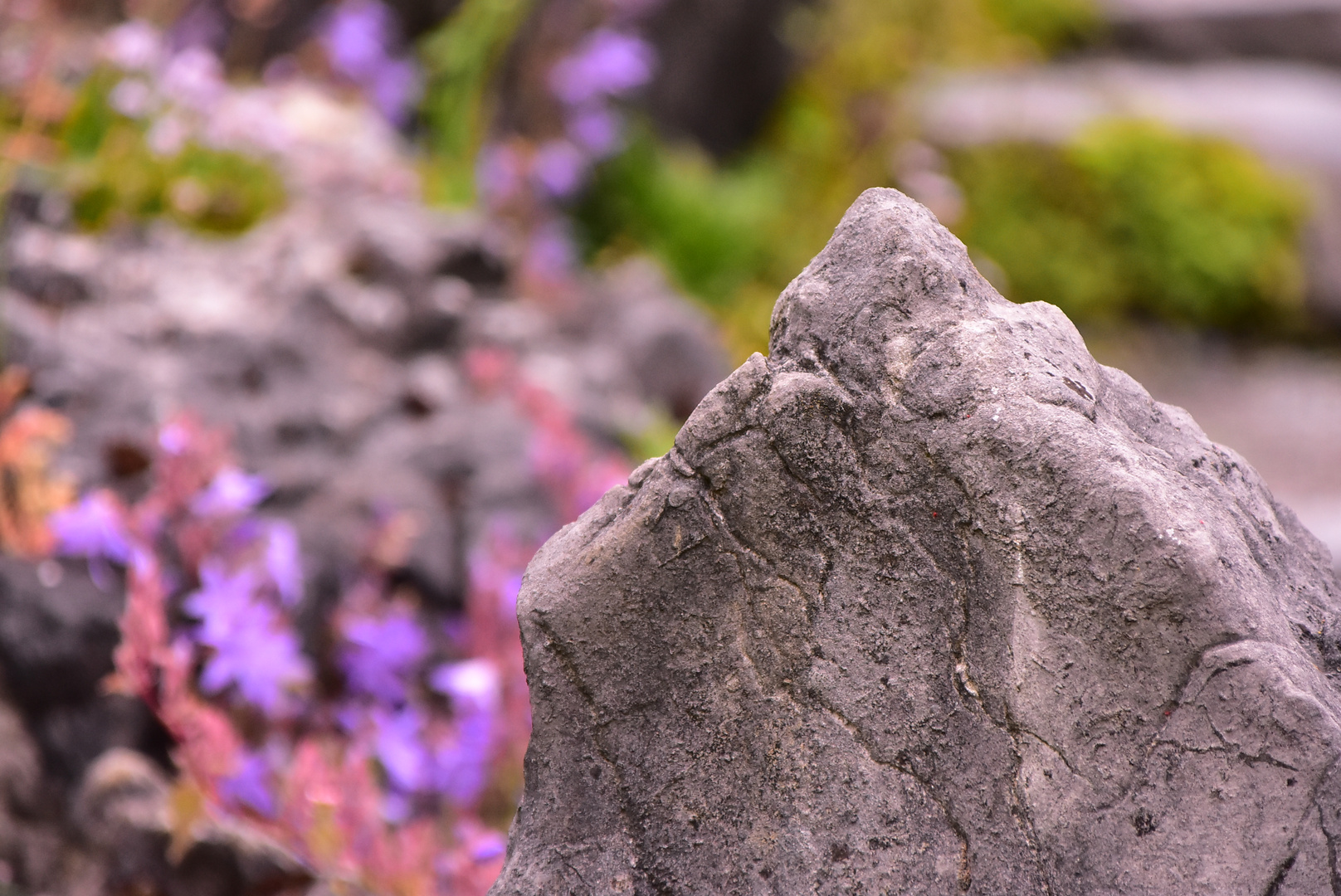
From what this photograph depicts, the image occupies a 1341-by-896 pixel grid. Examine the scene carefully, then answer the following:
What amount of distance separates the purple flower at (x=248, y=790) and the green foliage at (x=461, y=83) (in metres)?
3.23

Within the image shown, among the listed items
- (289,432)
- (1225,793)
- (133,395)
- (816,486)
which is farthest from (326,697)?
(1225,793)

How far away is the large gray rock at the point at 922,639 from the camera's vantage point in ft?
3.79

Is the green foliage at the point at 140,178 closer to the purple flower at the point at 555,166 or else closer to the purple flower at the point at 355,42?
the purple flower at the point at 355,42

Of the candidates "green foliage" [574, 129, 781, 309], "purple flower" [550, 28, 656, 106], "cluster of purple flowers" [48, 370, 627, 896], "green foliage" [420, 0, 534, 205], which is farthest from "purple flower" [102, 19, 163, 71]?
"green foliage" [574, 129, 781, 309]

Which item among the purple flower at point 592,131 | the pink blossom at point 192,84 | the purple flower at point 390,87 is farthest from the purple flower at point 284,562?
the purple flower at point 390,87

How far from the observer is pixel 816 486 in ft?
4.21

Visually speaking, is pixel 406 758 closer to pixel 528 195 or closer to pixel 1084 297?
pixel 528 195

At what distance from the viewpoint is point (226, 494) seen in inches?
89.8

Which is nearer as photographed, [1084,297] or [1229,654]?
[1229,654]

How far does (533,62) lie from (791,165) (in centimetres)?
278

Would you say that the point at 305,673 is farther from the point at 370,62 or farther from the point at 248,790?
the point at 370,62

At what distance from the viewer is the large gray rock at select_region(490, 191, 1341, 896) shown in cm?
115

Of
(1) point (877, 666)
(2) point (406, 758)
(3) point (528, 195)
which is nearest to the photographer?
(1) point (877, 666)

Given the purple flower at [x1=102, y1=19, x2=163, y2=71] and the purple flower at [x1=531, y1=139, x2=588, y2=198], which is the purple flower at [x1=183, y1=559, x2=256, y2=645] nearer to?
the purple flower at [x1=102, y1=19, x2=163, y2=71]
